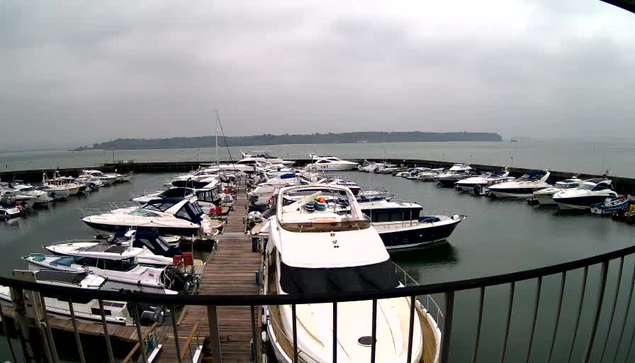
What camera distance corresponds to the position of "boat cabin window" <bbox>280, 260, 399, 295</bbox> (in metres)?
6.62

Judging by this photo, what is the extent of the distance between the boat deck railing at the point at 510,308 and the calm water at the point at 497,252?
0.06m

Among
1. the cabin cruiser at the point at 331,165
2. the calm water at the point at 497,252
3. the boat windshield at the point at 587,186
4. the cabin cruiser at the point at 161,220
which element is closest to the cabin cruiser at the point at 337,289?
the calm water at the point at 497,252

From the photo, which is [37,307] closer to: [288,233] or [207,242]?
[288,233]

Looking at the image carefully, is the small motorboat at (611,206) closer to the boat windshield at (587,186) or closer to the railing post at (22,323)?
the boat windshield at (587,186)

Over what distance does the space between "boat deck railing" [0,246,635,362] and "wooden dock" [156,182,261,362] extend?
55 cm

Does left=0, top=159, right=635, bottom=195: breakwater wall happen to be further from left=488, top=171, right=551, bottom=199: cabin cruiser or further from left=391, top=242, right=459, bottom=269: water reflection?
left=391, top=242, right=459, bottom=269: water reflection

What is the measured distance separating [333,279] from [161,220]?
14724 millimetres

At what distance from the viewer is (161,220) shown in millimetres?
18453

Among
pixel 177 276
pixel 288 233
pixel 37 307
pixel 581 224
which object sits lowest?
pixel 581 224

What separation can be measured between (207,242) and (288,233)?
11660mm

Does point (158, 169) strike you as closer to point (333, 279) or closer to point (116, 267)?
point (116, 267)

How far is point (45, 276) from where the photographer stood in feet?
35.8

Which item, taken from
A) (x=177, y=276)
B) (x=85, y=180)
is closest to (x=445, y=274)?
(x=177, y=276)

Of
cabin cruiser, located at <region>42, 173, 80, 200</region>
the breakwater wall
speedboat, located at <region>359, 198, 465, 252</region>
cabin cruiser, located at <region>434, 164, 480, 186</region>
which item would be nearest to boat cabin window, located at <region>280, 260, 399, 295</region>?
speedboat, located at <region>359, 198, 465, 252</region>
